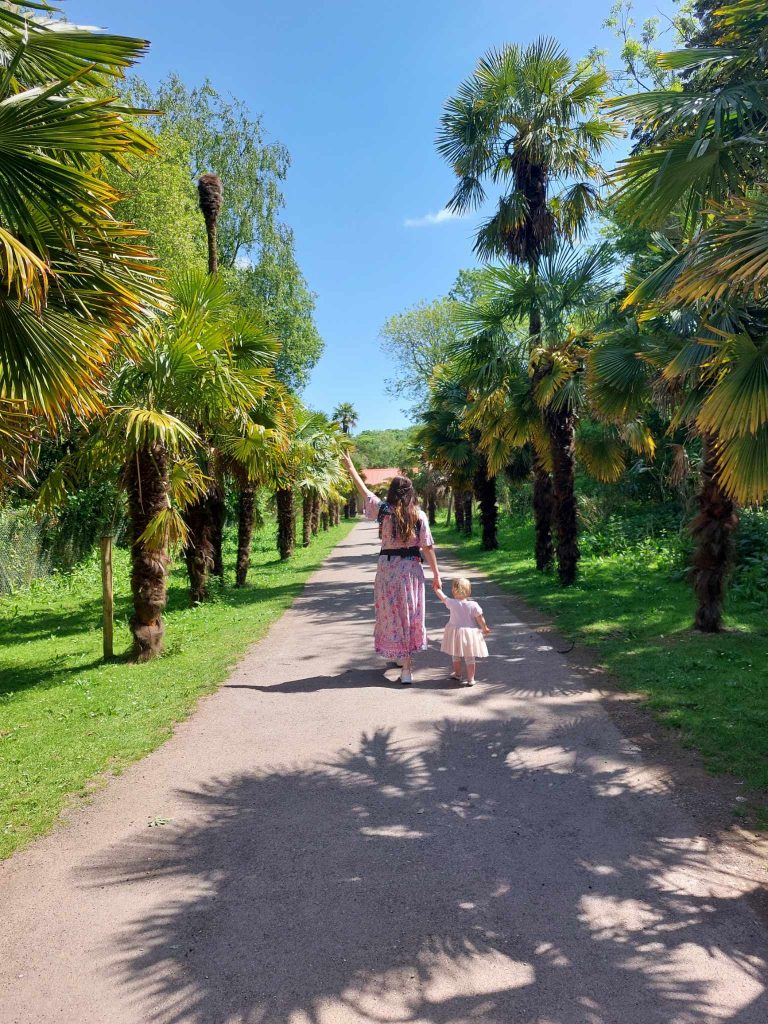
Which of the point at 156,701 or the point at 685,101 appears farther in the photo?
the point at 156,701

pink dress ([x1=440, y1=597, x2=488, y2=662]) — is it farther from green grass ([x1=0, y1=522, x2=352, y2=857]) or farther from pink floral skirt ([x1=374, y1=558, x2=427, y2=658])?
green grass ([x1=0, y1=522, x2=352, y2=857])

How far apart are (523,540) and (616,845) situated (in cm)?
1993

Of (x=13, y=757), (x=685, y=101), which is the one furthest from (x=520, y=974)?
(x=685, y=101)

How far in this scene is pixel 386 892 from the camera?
3037 mm

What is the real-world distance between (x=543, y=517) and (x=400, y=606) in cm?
958

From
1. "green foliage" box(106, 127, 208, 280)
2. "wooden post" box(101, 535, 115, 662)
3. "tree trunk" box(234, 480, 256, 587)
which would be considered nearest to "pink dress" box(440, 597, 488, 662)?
"wooden post" box(101, 535, 115, 662)

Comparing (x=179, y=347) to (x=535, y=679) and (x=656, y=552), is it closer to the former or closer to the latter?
(x=535, y=679)

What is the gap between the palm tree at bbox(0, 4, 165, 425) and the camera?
355cm

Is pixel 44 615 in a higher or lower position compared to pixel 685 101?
lower

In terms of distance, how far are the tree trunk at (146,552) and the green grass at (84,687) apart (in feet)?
1.27

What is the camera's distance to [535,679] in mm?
6711

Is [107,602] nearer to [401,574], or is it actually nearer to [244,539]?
[401,574]

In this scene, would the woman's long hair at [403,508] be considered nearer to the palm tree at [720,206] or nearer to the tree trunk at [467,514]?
the palm tree at [720,206]

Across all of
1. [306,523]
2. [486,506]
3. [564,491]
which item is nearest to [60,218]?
[564,491]
